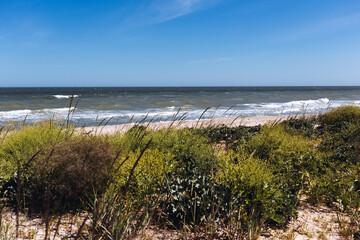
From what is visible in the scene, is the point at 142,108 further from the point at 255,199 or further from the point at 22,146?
the point at 255,199

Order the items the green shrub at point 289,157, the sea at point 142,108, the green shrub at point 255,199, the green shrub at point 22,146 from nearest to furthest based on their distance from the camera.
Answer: the green shrub at point 255,199, the green shrub at point 22,146, the green shrub at point 289,157, the sea at point 142,108

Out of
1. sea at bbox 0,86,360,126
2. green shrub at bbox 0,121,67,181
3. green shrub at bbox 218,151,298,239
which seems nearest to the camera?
green shrub at bbox 218,151,298,239

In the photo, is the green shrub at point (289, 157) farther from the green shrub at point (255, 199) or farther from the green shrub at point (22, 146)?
the green shrub at point (22, 146)

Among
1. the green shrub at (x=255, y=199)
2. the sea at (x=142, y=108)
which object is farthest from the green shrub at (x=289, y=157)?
the sea at (x=142, y=108)

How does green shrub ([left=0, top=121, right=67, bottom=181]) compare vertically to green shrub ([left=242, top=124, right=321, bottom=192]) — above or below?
above

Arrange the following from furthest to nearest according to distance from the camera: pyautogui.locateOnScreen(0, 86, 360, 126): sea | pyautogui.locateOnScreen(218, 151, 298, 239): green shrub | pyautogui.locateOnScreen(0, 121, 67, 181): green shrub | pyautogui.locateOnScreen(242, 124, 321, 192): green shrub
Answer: pyautogui.locateOnScreen(0, 86, 360, 126): sea → pyautogui.locateOnScreen(242, 124, 321, 192): green shrub → pyautogui.locateOnScreen(0, 121, 67, 181): green shrub → pyautogui.locateOnScreen(218, 151, 298, 239): green shrub

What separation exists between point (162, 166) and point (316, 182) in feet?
9.07

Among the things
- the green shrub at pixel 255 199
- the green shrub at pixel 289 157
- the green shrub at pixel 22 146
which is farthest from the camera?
the green shrub at pixel 289 157

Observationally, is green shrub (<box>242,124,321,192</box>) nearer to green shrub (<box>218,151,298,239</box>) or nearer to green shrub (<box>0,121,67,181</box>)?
green shrub (<box>218,151,298,239</box>)

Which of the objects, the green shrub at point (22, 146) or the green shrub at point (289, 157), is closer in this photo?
the green shrub at point (22, 146)

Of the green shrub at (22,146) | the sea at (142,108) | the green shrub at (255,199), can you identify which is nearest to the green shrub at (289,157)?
the green shrub at (255,199)

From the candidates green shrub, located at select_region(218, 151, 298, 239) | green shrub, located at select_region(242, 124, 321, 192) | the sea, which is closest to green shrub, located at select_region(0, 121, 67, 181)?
the sea

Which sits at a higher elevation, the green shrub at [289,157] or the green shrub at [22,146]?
the green shrub at [22,146]

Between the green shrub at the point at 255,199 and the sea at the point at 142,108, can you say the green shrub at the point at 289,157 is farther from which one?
the sea at the point at 142,108
